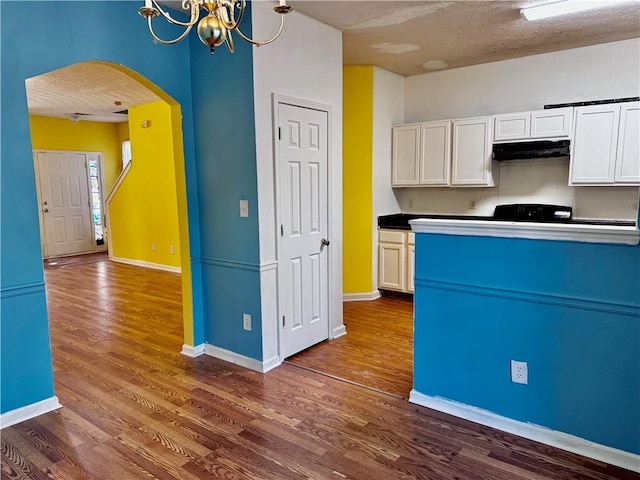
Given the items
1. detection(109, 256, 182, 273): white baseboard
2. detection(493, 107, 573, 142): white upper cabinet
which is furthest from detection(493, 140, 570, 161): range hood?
detection(109, 256, 182, 273): white baseboard

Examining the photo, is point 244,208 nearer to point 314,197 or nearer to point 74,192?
point 314,197

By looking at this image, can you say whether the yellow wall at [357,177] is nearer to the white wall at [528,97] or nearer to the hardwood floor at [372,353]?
the hardwood floor at [372,353]

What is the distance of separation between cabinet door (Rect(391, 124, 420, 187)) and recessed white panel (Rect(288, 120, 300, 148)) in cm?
214

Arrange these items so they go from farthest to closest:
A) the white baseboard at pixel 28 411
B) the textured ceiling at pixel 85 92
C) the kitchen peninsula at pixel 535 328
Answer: the textured ceiling at pixel 85 92
the white baseboard at pixel 28 411
the kitchen peninsula at pixel 535 328

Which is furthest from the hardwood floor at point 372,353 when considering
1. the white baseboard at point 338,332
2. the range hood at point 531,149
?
the range hood at point 531,149

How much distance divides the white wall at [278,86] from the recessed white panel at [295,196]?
0.21m

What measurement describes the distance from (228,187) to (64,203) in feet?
21.6

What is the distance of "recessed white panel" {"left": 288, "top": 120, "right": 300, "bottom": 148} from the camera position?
10.8 feet

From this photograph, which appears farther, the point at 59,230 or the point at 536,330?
the point at 59,230

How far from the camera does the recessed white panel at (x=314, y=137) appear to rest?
3469mm

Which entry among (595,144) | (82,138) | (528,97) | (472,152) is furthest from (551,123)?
(82,138)

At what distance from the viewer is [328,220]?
3719mm

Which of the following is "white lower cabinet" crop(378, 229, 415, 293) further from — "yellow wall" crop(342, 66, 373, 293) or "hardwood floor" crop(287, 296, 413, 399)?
"hardwood floor" crop(287, 296, 413, 399)

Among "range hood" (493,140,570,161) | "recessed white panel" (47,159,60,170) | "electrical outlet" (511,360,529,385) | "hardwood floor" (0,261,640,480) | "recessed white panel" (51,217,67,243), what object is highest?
"recessed white panel" (47,159,60,170)
